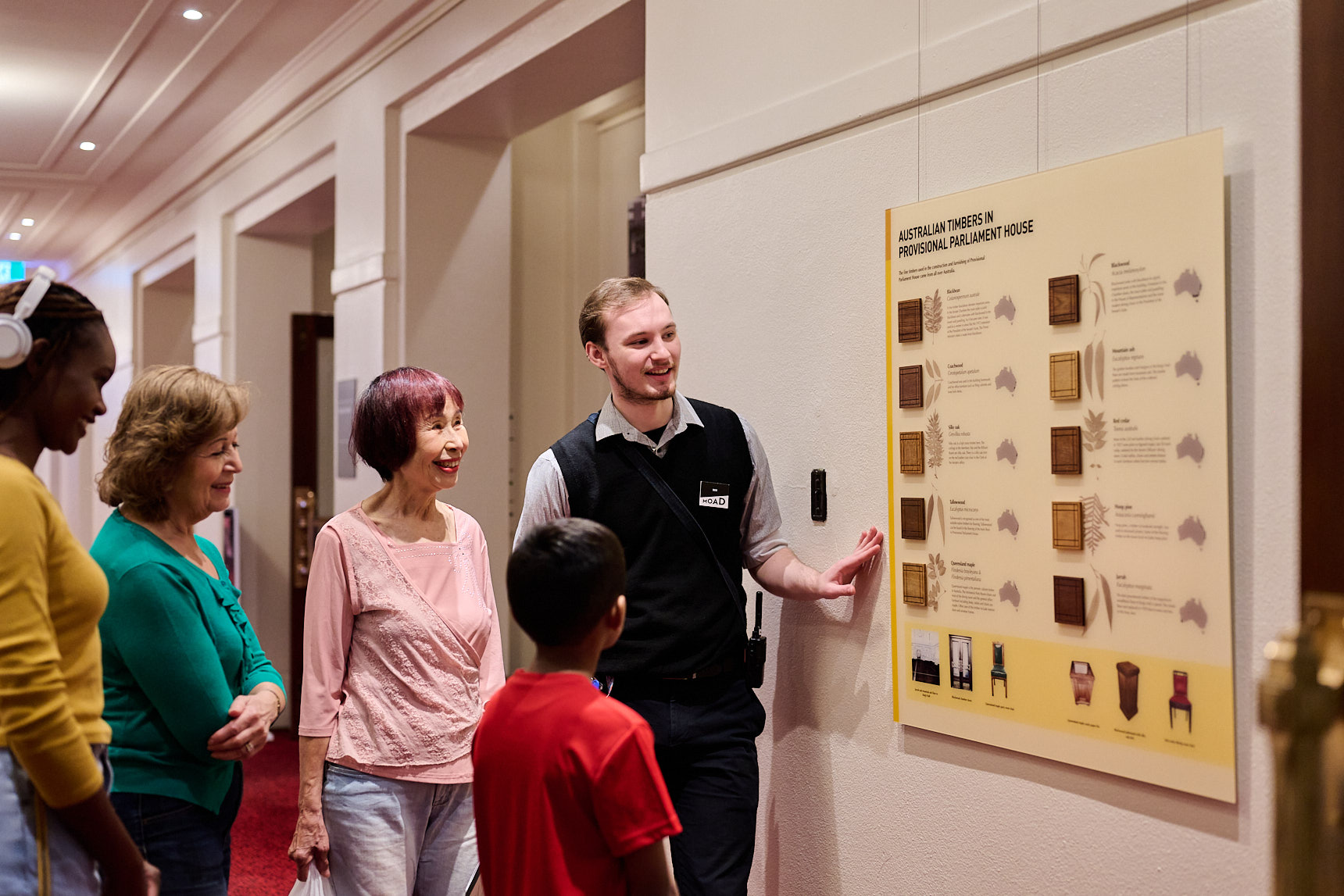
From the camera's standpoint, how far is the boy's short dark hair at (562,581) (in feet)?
5.17

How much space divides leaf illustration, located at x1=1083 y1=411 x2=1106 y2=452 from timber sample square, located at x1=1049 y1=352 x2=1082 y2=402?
5cm

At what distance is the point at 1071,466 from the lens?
7.52 feet

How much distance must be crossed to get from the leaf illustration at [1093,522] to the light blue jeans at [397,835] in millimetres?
1368

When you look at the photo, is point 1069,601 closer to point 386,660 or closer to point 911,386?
point 911,386

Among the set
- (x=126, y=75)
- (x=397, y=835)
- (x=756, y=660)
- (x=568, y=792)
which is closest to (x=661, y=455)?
(x=756, y=660)

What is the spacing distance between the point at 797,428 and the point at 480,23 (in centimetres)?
277

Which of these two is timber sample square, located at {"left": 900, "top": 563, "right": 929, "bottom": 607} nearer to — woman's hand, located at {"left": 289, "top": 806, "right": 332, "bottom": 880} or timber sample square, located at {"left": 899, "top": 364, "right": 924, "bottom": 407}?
timber sample square, located at {"left": 899, "top": 364, "right": 924, "bottom": 407}

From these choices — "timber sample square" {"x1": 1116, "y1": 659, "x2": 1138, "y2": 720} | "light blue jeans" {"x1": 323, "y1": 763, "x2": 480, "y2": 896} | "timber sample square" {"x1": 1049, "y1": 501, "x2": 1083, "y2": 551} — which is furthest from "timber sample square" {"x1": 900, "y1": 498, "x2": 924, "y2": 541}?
"light blue jeans" {"x1": 323, "y1": 763, "x2": 480, "y2": 896}

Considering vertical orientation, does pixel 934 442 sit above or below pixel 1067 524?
above

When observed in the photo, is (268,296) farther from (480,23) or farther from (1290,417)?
(1290,417)

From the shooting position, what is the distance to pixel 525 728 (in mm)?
1548

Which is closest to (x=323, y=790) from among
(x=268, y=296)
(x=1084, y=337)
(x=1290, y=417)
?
(x=1084, y=337)

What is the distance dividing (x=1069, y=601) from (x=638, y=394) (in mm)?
1068

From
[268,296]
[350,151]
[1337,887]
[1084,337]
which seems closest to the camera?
[1337,887]
